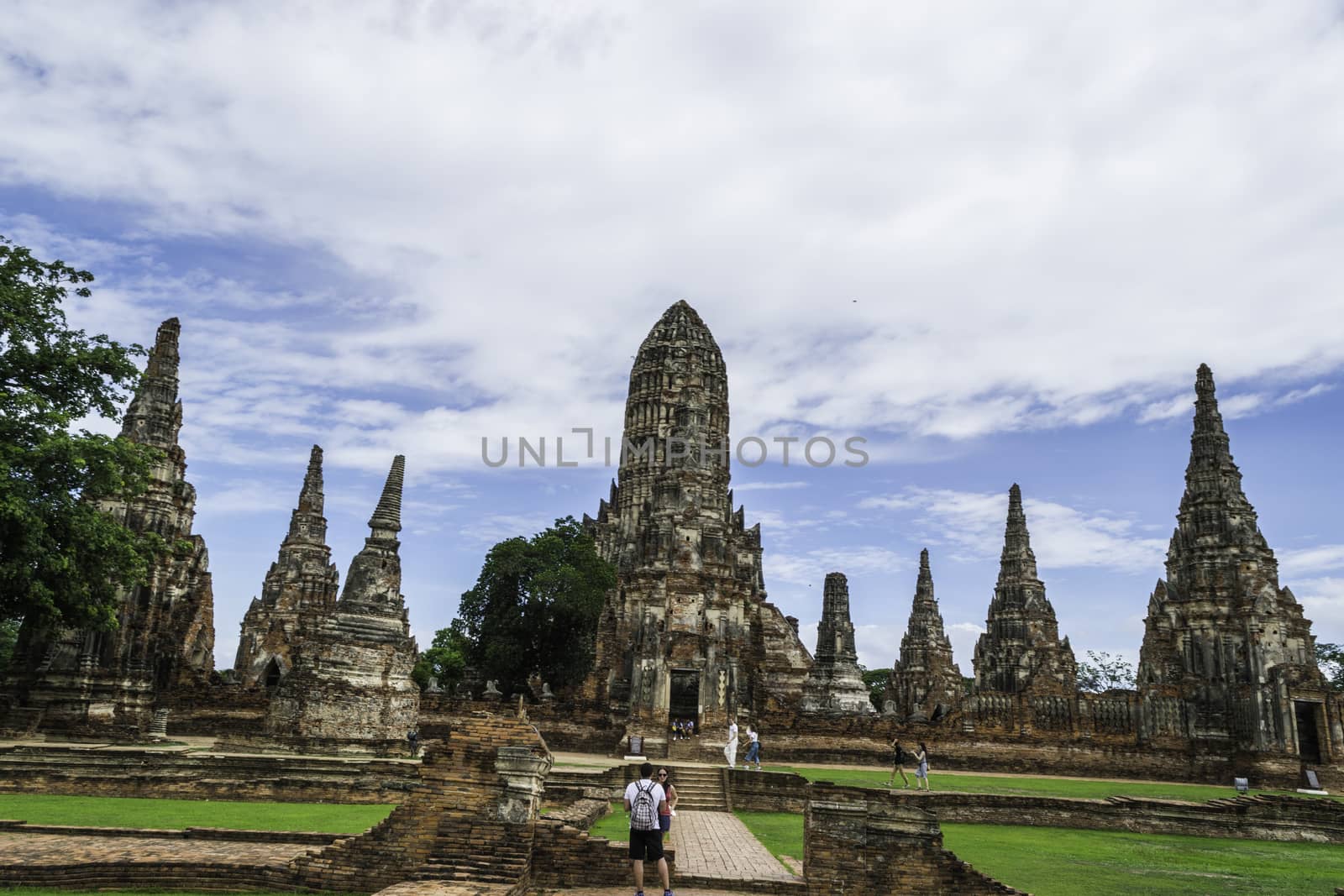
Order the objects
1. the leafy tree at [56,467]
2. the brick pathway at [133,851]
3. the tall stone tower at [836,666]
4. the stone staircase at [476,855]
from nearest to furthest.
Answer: the stone staircase at [476,855] < the brick pathway at [133,851] < the leafy tree at [56,467] < the tall stone tower at [836,666]

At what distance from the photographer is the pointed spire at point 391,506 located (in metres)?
23.6

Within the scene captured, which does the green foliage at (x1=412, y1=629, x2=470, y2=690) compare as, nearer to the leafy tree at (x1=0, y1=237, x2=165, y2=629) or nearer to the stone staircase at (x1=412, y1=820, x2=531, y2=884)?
the leafy tree at (x1=0, y1=237, x2=165, y2=629)

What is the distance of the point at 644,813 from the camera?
9695mm

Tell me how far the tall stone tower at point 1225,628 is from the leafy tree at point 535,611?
76.7 feet

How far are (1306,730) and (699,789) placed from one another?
23.3 meters

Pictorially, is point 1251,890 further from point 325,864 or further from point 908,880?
point 325,864

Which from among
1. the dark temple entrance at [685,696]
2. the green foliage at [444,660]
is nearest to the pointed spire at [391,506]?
the dark temple entrance at [685,696]

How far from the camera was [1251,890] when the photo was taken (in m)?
12.0

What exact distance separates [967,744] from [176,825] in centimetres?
2452

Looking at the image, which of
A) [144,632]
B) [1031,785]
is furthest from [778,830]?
[144,632]

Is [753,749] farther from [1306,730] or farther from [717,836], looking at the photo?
[1306,730]

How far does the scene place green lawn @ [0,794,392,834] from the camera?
1249cm

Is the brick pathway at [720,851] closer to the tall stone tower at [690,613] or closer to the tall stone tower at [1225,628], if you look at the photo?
the tall stone tower at [690,613]

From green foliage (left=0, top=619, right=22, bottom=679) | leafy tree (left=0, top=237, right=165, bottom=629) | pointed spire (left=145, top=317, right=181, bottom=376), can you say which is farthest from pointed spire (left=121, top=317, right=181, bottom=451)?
green foliage (left=0, top=619, right=22, bottom=679)
